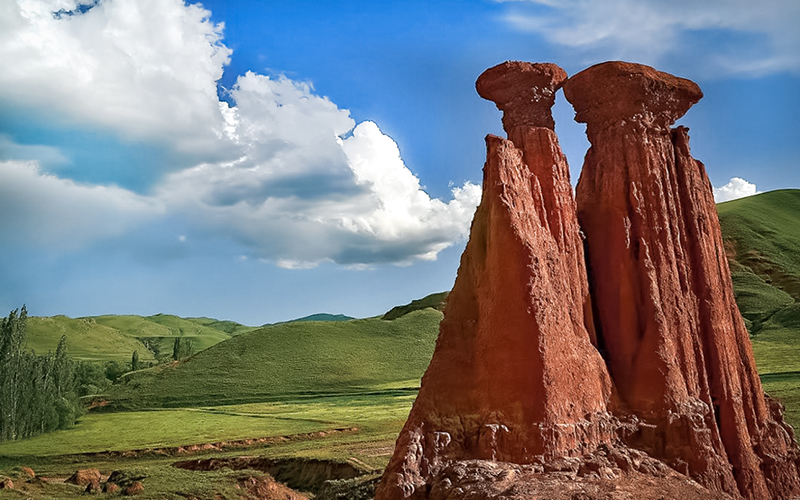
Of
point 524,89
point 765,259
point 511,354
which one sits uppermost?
point 765,259

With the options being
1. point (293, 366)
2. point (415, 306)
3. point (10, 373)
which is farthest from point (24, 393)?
point (415, 306)

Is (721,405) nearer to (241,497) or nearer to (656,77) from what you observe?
(656,77)

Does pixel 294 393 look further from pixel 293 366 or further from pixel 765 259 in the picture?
pixel 765 259

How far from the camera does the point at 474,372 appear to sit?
17.6m

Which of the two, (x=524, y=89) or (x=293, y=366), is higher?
(x=524, y=89)

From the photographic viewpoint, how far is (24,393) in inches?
2709

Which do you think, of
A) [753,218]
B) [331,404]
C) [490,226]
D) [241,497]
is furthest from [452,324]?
Answer: [753,218]

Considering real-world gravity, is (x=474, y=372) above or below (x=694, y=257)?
below

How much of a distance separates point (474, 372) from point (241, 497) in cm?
1789

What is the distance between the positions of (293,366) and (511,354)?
108 metres

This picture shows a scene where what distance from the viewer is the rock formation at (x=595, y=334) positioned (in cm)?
1638

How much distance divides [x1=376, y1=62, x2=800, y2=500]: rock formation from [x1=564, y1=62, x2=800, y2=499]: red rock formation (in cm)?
6

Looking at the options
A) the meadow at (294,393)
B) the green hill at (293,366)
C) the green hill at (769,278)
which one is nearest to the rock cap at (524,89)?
the meadow at (294,393)

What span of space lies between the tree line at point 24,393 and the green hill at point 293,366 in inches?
912
